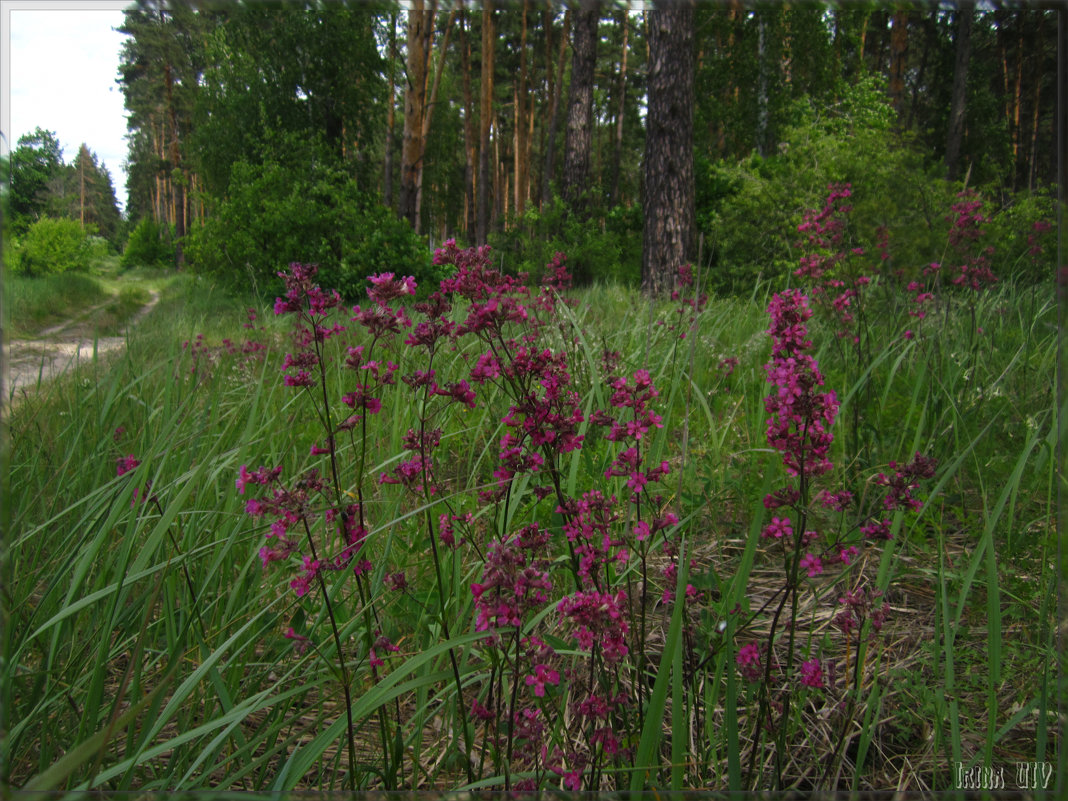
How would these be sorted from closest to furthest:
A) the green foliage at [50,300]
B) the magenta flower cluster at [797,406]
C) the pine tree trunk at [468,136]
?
the magenta flower cluster at [797,406], the green foliage at [50,300], the pine tree trunk at [468,136]

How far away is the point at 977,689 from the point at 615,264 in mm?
9459

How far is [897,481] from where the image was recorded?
3.35 ft

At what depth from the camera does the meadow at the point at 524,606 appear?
36.9 inches

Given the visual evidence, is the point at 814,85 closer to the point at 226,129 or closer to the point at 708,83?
the point at 708,83

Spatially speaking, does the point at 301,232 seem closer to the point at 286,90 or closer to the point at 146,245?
the point at 286,90

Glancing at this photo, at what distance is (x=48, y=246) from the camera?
1213 mm

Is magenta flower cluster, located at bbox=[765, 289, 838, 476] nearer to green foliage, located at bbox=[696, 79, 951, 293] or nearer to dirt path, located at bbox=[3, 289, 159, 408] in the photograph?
dirt path, located at bbox=[3, 289, 159, 408]

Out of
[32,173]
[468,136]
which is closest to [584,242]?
[32,173]

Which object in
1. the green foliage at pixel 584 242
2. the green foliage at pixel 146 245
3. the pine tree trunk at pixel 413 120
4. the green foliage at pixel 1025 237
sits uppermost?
the pine tree trunk at pixel 413 120

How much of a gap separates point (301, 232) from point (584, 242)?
18.2 ft

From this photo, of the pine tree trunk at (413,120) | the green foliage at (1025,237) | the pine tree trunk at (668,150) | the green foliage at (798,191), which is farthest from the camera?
the pine tree trunk at (413,120)

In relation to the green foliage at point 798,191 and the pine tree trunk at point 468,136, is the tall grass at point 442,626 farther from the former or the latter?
the pine tree trunk at point 468,136

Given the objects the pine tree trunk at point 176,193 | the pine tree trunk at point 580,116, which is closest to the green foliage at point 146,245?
the pine tree trunk at point 176,193

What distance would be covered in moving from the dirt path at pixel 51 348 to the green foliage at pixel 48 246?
0.72ft
